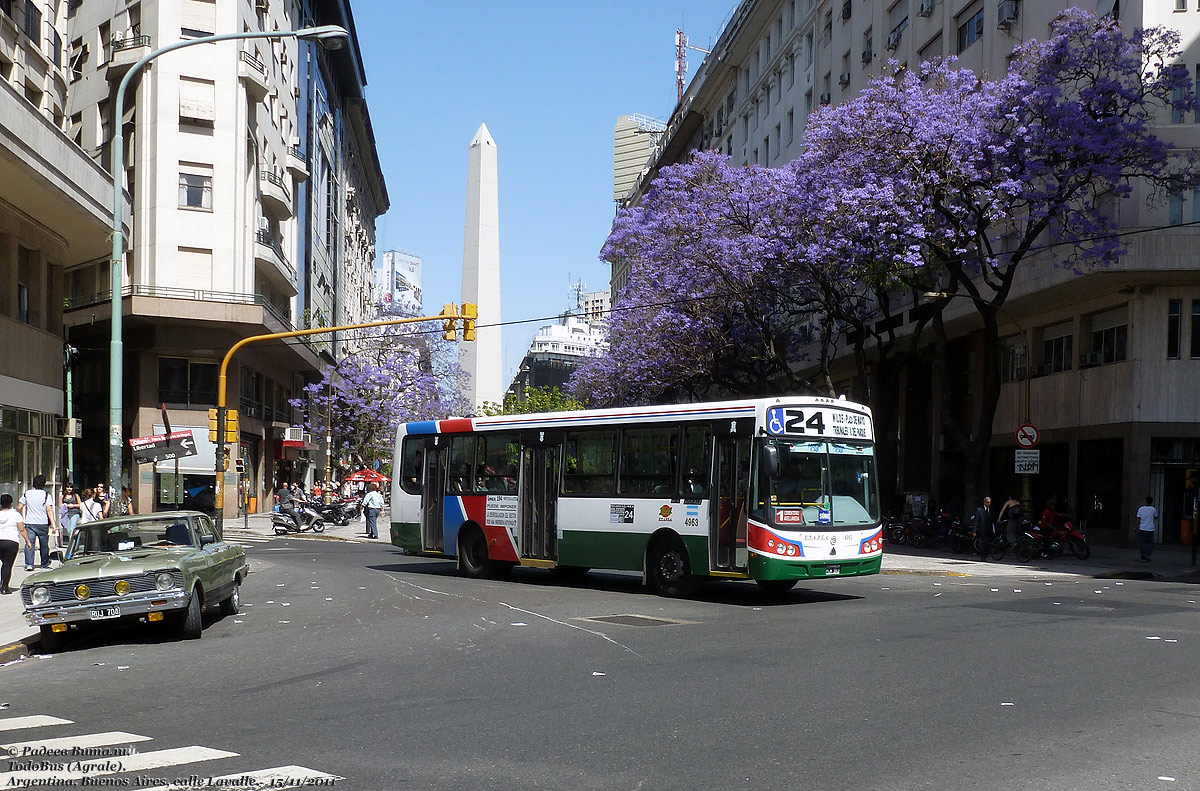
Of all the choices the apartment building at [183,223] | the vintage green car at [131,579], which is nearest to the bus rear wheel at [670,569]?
the vintage green car at [131,579]

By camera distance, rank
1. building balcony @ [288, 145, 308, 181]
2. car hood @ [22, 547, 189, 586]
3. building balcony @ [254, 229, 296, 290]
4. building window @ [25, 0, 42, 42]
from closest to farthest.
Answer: car hood @ [22, 547, 189, 586] → building window @ [25, 0, 42, 42] → building balcony @ [254, 229, 296, 290] → building balcony @ [288, 145, 308, 181]

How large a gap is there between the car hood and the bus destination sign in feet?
25.8

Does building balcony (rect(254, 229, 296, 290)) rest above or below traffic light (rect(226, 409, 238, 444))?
above

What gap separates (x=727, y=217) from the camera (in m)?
36.6

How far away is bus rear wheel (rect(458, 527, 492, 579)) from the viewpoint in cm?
2141

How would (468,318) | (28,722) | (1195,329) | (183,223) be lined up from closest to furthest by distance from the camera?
(28,722), (468,318), (1195,329), (183,223)

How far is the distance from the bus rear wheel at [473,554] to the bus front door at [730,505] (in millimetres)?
5699

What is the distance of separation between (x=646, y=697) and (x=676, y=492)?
28.4ft

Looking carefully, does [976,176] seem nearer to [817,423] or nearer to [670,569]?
[817,423]

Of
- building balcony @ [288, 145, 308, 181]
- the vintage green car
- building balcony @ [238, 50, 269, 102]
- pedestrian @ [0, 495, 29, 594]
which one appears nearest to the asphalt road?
the vintage green car

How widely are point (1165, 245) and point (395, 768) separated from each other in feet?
90.5

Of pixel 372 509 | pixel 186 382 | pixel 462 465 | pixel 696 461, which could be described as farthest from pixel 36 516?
pixel 186 382

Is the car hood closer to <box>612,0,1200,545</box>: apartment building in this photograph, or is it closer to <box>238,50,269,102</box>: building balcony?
<box>612,0,1200,545</box>: apartment building

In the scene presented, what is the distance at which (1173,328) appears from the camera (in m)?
30.3
